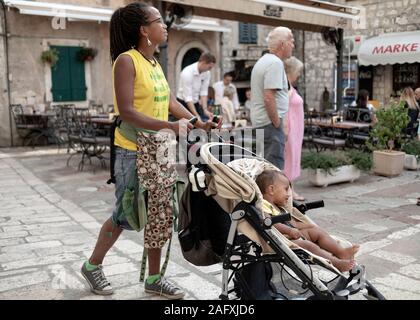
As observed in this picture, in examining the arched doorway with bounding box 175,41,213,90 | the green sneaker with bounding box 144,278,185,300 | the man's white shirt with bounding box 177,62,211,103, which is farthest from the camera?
the arched doorway with bounding box 175,41,213,90

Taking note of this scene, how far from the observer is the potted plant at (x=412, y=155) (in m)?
7.70

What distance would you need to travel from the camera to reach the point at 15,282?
3.35m

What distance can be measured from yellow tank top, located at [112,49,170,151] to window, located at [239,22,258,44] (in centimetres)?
A: 1428

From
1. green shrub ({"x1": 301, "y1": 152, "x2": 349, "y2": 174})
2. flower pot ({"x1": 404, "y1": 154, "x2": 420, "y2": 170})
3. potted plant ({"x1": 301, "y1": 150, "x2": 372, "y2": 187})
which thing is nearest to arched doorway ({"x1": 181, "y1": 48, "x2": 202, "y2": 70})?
flower pot ({"x1": 404, "y1": 154, "x2": 420, "y2": 170})

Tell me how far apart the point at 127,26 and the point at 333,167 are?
172 inches

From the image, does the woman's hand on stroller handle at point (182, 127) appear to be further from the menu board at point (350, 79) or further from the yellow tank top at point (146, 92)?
the menu board at point (350, 79)

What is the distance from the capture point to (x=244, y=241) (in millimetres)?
2557

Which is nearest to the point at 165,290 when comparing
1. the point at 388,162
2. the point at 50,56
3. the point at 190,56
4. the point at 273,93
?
the point at 273,93

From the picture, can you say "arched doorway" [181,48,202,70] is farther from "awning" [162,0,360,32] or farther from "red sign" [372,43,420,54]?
"red sign" [372,43,420,54]

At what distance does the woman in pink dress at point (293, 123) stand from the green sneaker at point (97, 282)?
2839mm

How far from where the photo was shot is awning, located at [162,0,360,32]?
300 inches
